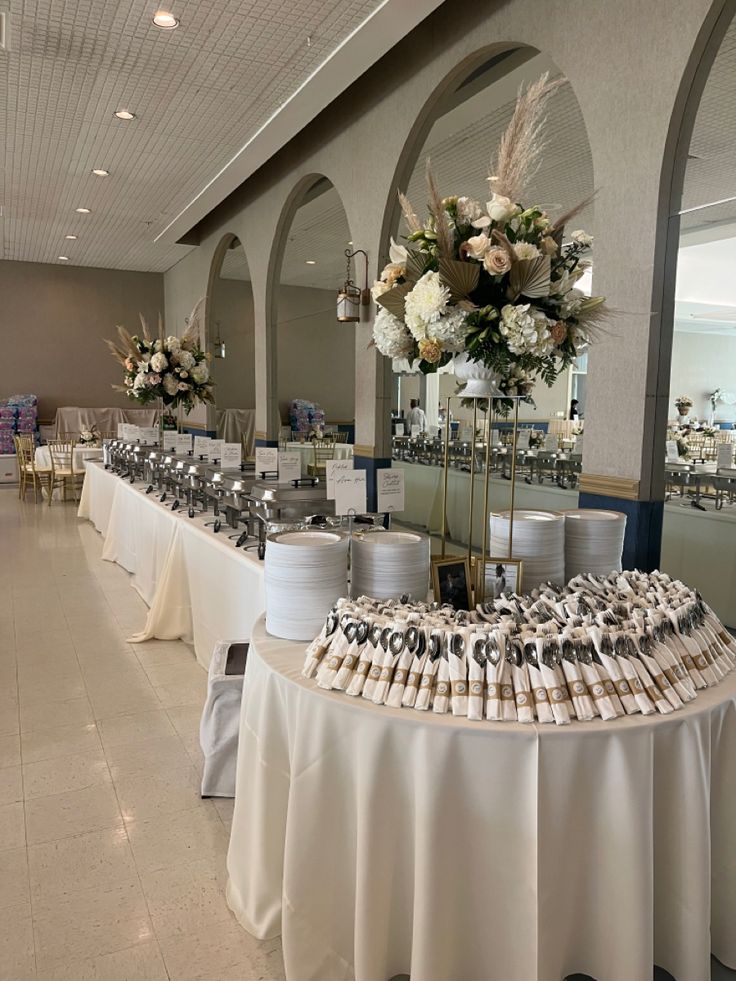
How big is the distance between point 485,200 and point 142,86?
237 cm

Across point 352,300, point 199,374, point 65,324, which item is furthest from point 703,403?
point 65,324

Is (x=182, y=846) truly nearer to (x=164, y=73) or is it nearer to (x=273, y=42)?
(x=273, y=42)

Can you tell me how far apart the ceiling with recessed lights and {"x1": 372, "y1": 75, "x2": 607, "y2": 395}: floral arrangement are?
2652 mm

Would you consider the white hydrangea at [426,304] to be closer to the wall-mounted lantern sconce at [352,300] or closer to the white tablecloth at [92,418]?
the wall-mounted lantern sconce at [352,300]

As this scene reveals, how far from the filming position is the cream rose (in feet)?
5.01

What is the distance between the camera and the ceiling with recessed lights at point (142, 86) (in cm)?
370

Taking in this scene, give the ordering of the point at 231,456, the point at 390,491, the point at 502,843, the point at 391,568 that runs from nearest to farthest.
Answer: the point at 502,843 → the point at 391,568 → the point at 390,491 → the point at 231,456

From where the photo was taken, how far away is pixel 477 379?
176 centimetres

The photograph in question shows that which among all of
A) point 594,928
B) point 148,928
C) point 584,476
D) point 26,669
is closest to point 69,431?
point 26,669

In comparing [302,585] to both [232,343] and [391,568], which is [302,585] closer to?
[391,568]

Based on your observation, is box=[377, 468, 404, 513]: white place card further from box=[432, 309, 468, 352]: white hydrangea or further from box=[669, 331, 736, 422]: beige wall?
box=[669, 331, 736, 422]: beige wall

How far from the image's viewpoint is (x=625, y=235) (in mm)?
2912

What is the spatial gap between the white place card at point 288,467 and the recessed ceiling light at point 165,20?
2.37 meters

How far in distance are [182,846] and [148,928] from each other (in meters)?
0.32
